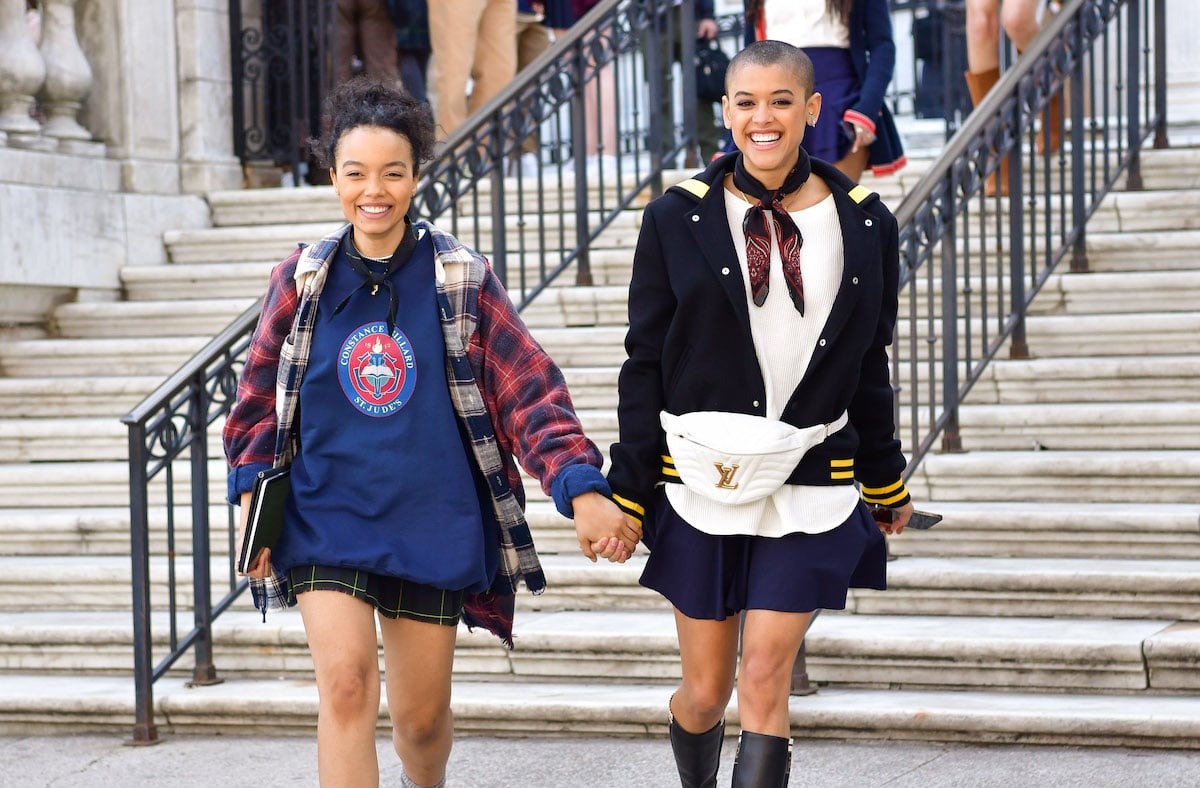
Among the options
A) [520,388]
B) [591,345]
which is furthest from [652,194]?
[520,388]

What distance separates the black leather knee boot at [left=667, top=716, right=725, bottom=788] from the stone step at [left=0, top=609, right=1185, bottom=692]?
1.55 metres

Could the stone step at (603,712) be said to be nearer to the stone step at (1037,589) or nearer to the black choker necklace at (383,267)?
the stone step at (1037,589)

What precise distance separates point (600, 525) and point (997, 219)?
3.60m

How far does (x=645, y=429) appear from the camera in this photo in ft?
12.7

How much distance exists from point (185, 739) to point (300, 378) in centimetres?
233

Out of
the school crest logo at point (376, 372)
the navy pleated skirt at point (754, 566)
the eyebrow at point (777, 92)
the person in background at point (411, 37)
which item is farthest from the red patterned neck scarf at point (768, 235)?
the person in background at point (411, 37)

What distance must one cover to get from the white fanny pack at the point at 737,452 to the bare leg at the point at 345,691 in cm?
78

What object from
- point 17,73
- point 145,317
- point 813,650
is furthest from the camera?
point 145,317

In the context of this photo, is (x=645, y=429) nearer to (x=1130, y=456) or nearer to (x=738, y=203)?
(x=738, y=203)

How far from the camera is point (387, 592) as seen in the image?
3922 mm

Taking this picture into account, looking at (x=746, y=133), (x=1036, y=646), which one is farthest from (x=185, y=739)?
(x=746, y=133)

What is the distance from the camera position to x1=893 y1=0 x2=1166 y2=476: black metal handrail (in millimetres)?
6648

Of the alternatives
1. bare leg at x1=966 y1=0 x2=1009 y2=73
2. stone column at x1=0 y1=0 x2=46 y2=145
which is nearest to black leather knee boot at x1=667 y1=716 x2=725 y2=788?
bare leg at x1=966 y1=0 x2=1009 y2=73

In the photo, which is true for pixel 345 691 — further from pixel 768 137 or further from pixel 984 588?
pixel 984 588
